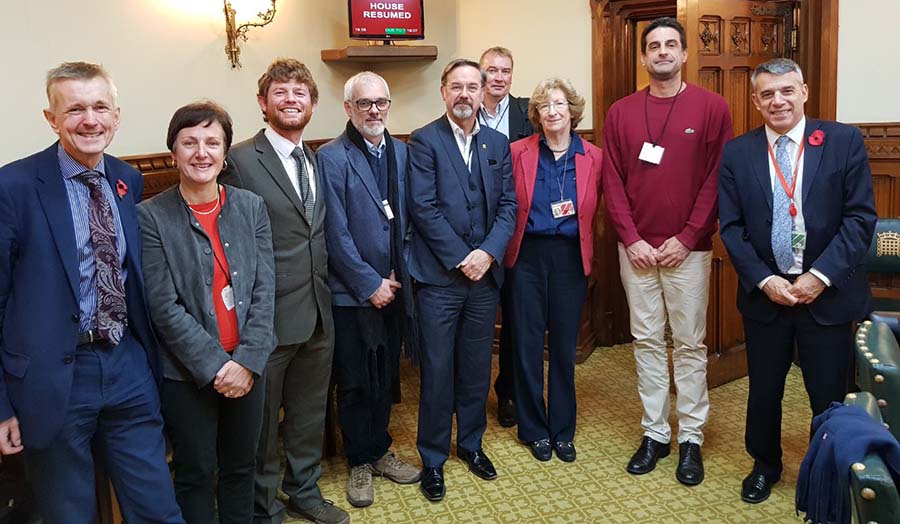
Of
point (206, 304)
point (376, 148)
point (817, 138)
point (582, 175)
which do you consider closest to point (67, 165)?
point (206, 304)

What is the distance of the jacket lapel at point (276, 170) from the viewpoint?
263 centimetres

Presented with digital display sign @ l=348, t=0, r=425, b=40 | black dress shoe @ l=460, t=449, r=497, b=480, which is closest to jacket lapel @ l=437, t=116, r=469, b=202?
black dress shoe @ l=460, t=449, r=497, b=480

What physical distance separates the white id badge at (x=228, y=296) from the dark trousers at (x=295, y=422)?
36cm

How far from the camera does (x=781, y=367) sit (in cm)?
287

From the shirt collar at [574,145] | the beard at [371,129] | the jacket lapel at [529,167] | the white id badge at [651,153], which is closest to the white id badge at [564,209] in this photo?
the jacket lapel at [529,167]

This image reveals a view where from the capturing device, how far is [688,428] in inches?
127

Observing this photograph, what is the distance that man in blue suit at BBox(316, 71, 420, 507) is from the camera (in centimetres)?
285

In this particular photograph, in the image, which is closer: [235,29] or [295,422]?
[295,422]

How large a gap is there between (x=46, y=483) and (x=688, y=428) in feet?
7.91

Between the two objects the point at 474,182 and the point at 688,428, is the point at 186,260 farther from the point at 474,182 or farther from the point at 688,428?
the point at 688,428

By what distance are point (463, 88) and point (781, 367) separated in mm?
1604

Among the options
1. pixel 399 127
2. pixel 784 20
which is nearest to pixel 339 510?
pixel 399 127

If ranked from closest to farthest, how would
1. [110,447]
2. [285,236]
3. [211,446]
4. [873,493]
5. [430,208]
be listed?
[873,493] < [110,447] < [211,446] < [285,236] < [430,208]

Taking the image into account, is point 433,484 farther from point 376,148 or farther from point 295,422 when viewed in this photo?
point 376,148
